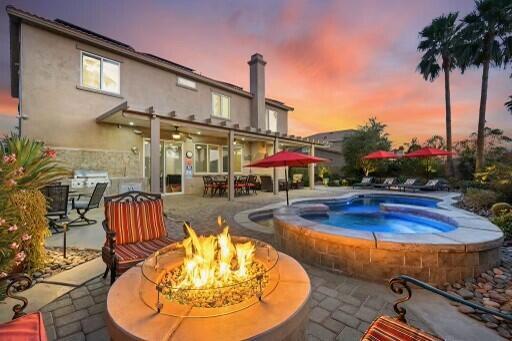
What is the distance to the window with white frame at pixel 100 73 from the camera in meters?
8.84

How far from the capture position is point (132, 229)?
3340mm

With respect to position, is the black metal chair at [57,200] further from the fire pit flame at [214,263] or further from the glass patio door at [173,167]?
the glass patio door at [173,167]

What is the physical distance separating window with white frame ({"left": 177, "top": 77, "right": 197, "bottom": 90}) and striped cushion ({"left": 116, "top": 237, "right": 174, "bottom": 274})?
10.4 metres

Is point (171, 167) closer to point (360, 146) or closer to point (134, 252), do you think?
point (134, 252)

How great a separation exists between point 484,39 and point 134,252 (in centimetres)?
2091

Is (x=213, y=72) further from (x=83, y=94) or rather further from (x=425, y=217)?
(x=425, y=217)

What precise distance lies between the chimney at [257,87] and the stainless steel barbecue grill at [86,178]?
30.8 feet

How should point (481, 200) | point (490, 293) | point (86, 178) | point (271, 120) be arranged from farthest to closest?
point (271, 120) → point (86, 178) → point (481, 200) → point (490, 293)

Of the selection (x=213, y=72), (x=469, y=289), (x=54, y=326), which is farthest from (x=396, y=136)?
(x=54, y=326)

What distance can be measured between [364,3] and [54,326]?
38.6 ft

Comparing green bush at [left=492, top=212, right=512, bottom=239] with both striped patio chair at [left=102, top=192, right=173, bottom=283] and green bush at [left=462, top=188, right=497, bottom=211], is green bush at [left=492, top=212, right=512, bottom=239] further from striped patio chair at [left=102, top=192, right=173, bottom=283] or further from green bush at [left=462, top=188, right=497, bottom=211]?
Result: striped patio chair at [left=102, top=192, right=173, bottom=283]

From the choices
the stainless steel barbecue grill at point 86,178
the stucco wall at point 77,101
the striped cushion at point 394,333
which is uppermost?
the stucco wall at point 77,101

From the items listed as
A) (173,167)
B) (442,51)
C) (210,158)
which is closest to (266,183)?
Answer: (210,158)

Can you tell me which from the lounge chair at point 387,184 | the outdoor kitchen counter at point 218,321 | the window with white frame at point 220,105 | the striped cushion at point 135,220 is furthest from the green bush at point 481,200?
the window with white frame at point 220,105
